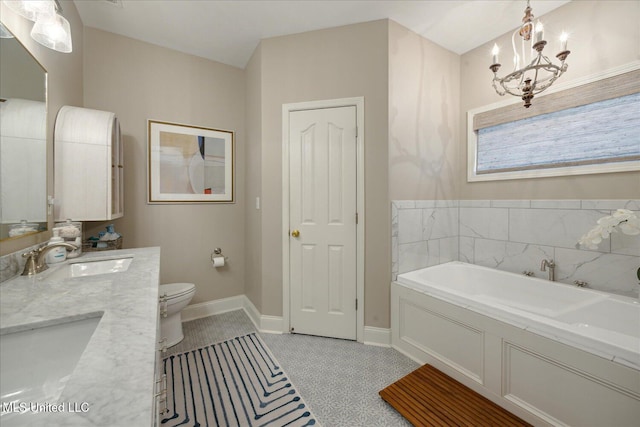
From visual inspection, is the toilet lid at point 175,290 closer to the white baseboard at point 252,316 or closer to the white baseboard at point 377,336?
the white baseboard at point 252,316

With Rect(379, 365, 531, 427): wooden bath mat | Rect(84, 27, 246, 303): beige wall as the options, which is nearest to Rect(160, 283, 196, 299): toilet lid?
Rect(84, 27, 246, 303): beige wall

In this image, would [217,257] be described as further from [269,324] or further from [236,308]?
[269,324]

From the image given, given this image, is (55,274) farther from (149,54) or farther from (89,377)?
(149,54)

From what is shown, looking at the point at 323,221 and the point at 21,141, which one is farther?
the point at 323,221

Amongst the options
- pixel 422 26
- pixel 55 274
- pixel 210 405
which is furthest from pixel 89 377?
pixel 422 26

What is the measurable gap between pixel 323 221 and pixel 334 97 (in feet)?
3.60

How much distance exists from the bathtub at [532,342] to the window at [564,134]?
0.93 metres

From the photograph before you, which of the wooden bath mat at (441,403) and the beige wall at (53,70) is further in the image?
the wooden bath mat at (441,403)

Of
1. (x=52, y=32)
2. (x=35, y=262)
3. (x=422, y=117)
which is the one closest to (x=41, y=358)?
(x=35, y=262)

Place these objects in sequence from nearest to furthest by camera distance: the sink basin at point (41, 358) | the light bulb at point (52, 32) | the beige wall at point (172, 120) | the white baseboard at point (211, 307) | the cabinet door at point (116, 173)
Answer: the sink basin at point (41, 358) → the light bulb at point (52, 32) → the cabinet door at point (116, 173) → the beige wall at point (172, 120) → the white baseboard at point (211, 307)

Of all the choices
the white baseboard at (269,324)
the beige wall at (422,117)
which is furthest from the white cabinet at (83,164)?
the beige wall at (422,117)

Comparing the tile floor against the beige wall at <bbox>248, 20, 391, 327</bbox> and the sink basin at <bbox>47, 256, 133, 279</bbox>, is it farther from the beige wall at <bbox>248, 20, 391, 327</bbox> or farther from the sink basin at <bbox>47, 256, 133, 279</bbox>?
the sink basin at <bbox>47, 256, 133, 279</bbox>

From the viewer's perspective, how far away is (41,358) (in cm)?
71

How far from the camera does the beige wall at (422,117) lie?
2215mm
